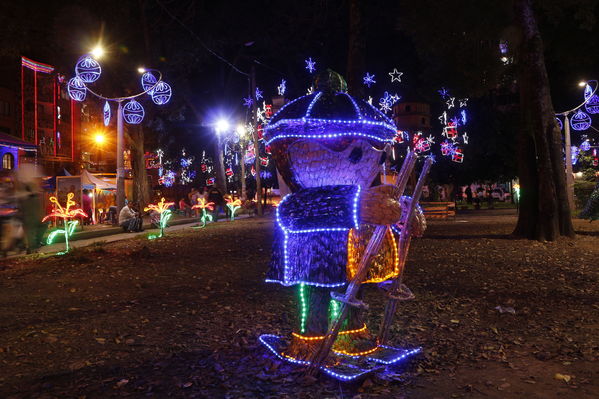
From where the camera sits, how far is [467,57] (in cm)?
1534

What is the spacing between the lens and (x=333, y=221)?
3.65 m

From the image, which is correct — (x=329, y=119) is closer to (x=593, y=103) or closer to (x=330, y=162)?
(x=330, y=162)

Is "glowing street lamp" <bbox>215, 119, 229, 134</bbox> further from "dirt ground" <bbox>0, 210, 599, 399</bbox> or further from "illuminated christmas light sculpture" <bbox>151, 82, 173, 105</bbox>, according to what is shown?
"dirt ground" <bbox>0, 210, 599, 399</bbox>

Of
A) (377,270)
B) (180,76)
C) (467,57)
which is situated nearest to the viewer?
(377,270)

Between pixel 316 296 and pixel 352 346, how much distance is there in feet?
1.92

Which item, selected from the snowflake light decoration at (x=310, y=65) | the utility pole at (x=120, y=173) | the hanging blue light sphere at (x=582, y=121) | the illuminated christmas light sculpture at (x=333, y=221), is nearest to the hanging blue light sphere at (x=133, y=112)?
the utility pole at (x=120, y=173)

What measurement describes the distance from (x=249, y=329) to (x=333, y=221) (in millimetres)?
2416

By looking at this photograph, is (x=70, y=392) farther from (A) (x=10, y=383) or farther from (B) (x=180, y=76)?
(B) (x=180, y=76)

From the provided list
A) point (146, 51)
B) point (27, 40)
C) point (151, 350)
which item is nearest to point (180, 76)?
point (146, 51)

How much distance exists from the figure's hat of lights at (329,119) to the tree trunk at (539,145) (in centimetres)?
1049

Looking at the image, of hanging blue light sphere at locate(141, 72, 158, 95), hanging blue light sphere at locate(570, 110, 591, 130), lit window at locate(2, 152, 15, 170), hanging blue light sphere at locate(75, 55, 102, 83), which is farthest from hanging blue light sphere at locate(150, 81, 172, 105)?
hanging blue light sphere at locate(570, 110, 591, 130)

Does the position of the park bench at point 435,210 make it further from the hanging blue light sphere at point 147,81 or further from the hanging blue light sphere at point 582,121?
the hanging blue light sphere at point 147,81

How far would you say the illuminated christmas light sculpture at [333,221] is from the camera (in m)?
3.65

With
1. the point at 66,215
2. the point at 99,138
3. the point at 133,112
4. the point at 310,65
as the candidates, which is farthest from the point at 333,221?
the point at 99,138
